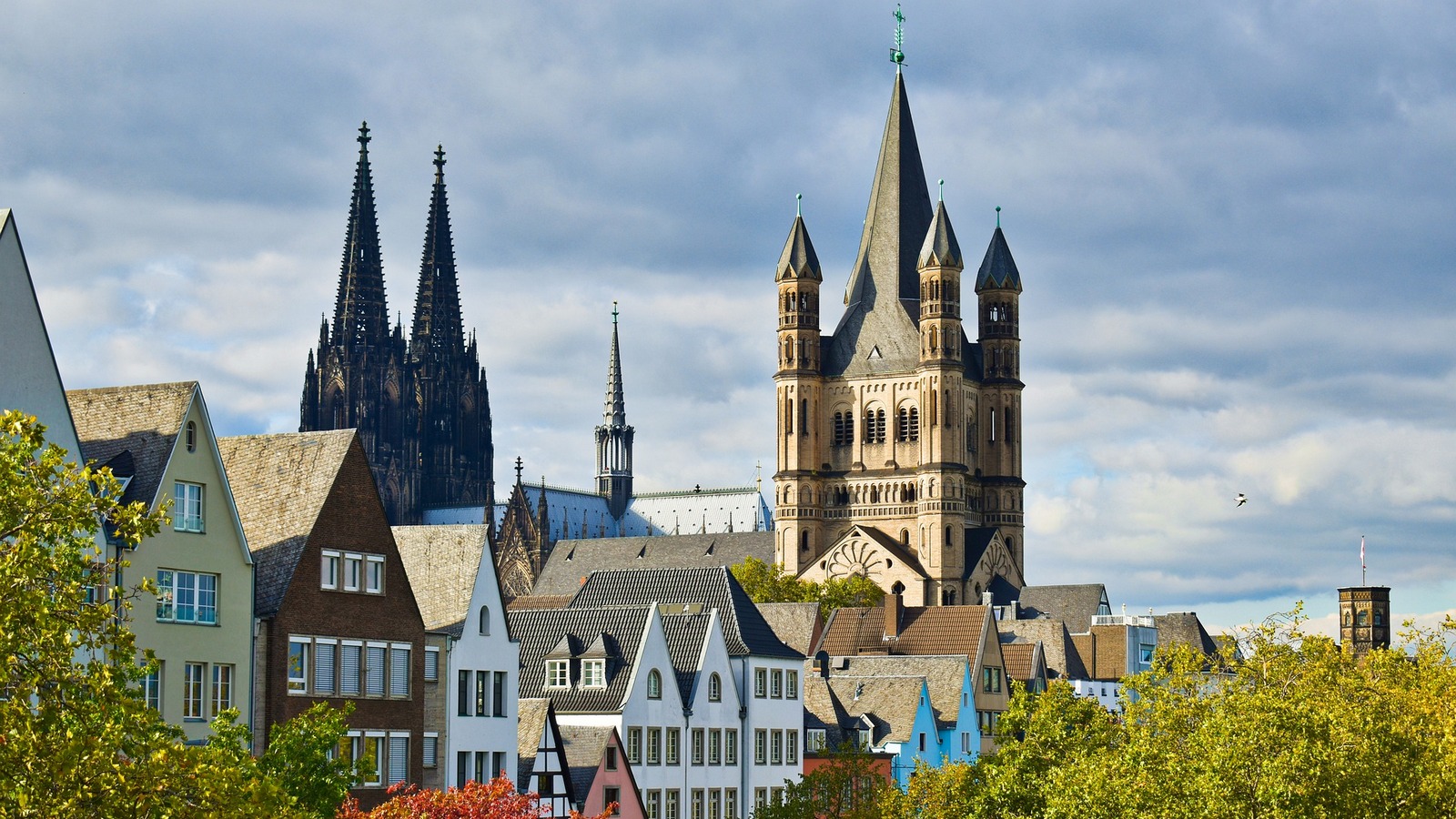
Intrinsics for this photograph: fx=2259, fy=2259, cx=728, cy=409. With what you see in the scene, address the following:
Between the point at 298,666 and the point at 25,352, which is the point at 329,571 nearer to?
the point at 298,666

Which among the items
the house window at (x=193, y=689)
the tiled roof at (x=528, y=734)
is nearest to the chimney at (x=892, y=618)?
the tiled roof at (x=528, y=734)

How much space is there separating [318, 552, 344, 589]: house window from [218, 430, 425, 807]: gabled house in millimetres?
43

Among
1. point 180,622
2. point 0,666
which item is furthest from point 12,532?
point 180,622

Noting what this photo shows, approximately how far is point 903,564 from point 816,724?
305 feet

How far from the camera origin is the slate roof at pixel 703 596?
88125mm

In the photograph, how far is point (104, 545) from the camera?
5259cm

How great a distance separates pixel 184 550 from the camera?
Result: 57.1 m

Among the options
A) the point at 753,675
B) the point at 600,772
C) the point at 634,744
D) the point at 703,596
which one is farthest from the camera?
the point at 703,596

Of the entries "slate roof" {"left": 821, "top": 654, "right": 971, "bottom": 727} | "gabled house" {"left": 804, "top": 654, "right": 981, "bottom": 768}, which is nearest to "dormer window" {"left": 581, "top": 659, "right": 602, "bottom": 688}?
"gabled house" {"left": 804, "top": 654, "right": 981, "bottom": 768}

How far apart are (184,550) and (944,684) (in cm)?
5656

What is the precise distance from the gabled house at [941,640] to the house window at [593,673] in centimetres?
3509

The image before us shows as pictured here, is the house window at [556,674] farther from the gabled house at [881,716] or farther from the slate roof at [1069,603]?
the slate roof at [1069,603]

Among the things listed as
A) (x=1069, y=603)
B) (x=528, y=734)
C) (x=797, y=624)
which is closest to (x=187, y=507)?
(x=528, y=734)

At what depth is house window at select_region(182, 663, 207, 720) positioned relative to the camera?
5700 centimetres
